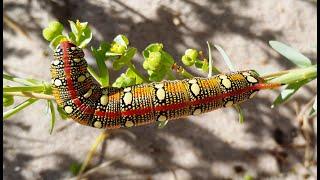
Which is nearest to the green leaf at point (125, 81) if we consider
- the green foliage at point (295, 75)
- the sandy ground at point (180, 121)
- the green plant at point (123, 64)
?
the green plant at point (123, 64)

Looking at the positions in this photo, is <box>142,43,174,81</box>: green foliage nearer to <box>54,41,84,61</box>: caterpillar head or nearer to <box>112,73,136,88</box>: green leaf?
<box>112,73,136,88</box>: green leaf

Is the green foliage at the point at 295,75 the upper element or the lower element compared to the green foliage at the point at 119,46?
lower

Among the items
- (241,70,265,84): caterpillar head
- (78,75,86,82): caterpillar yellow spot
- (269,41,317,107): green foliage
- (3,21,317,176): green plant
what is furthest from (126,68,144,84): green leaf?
(269,41,317,107): green foliage

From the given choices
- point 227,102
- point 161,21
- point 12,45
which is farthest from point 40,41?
point 227,102

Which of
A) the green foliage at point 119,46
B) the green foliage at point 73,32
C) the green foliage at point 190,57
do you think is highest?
the green foliage at point 73,32

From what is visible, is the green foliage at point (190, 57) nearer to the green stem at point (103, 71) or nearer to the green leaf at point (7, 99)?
the green stem at point (103, 71)

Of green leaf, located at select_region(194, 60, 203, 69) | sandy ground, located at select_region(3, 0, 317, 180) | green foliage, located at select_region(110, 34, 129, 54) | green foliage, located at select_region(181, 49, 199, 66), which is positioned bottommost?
sandy ground, located at select_region(3, 0, 317, 180)

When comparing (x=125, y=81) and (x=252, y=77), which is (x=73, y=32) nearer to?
(x=125, y=81)
